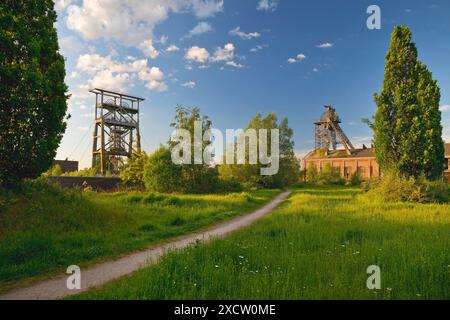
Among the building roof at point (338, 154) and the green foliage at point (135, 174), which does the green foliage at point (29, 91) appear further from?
the building roof at point (338, 154)

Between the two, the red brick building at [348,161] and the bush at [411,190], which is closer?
the bush at [411,190]

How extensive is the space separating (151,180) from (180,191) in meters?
3.29

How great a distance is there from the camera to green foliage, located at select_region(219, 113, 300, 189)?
40.6 metres

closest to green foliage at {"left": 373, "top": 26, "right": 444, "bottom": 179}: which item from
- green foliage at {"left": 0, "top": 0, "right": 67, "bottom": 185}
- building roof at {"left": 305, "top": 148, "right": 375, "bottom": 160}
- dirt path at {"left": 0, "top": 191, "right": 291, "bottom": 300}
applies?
dirt path at {"left": 0, "top": 191, "right": 291, "bottom": 300}

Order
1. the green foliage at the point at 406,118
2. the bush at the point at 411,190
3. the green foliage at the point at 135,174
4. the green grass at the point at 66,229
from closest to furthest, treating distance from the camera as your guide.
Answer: the green grass at the point at 66,229, the bush at the point at 411,190, the green foliage at the point at 406,118, the green foliage at the point at 135,174

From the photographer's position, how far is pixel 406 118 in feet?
67.6

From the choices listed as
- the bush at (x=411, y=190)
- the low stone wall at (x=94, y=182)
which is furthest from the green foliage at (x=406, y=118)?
the low stone wall at (x=94, y=182)

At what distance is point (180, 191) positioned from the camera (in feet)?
93.8

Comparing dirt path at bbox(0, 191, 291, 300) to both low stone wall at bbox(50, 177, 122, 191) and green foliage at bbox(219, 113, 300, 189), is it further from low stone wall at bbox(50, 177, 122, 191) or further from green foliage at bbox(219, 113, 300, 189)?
green foliage at bbox(219, 113, 300, 189)

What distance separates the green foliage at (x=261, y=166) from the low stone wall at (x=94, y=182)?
49.7 ft

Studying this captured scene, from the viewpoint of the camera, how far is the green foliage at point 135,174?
30219 millimetres

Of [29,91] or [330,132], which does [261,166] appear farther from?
[330,132]

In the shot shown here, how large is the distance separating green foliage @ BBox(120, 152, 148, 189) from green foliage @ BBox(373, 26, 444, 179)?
23423 mm
